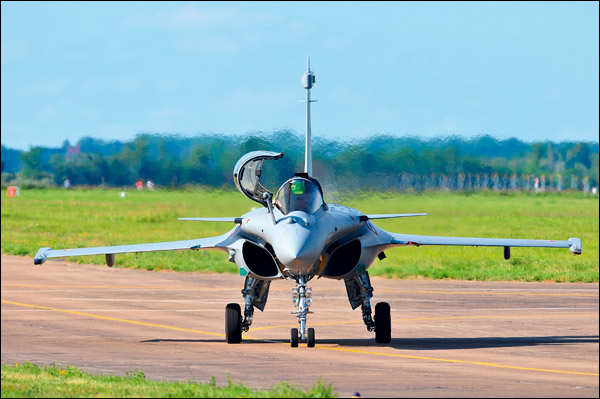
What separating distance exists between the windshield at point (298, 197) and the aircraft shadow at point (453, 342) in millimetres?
2808

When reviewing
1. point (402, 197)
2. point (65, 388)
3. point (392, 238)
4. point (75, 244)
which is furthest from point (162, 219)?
point (65, 388)

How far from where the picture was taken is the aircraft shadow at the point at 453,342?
61.3 ft

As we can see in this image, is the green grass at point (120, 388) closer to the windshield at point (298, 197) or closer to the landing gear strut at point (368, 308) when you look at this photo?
the windshield at point (298, 197)

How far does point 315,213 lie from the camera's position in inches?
715

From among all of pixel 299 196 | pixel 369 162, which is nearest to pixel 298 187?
pixel 299 196

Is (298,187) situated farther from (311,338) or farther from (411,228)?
(411,228)

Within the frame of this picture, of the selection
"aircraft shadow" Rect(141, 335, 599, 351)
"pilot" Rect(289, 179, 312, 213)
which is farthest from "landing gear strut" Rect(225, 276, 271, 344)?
"pilot" Rect(289, 179, 312, 213)

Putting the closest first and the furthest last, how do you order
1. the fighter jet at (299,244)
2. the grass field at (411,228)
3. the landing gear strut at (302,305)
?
the fighter jet at (299,244) < the landing gear strut at (302,305) < the grass field at (411,228)

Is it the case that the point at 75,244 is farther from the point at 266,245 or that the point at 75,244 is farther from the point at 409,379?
the point at 409,379

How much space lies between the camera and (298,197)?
18.2 metres

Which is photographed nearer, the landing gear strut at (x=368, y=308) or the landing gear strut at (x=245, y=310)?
the landing gear strut at (x=368, y=308)

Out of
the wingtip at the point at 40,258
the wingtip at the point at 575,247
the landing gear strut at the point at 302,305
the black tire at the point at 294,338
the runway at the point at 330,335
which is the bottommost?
the runway at the point at 330,335

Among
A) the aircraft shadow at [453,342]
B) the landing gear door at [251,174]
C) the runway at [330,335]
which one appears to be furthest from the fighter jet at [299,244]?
the runway at [330,335]

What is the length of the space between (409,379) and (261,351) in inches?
185
